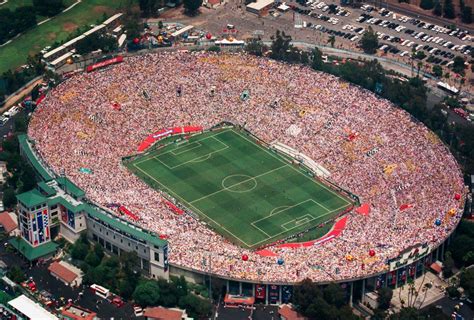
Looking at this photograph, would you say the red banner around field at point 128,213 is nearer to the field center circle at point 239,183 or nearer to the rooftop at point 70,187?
the rooftop at point 70,187

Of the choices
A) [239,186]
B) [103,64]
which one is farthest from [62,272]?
[103,64]

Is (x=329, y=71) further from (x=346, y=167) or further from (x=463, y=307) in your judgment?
(x=463, y=307)

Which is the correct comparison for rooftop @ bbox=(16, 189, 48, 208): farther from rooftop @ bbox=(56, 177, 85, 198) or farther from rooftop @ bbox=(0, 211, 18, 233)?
rooftop @ bbox=(0, 211, 18, 233)

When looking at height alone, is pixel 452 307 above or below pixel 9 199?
below

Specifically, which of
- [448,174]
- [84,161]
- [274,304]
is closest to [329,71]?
[448,174]

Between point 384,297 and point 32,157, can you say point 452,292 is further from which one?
point 32,157

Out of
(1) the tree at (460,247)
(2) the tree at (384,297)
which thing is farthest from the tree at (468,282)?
(2) the tree at (384,297)

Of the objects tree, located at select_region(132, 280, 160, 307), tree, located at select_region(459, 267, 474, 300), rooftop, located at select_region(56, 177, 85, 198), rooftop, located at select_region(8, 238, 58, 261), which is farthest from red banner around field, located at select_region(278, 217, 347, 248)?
rooftop, located at select_region(8, 238, 58, 261)
